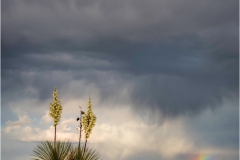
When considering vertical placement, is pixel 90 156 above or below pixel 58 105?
below

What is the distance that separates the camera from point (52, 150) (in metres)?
52.1

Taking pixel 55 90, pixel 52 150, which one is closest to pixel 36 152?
pixel 52 150

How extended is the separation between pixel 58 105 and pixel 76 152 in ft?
12.0

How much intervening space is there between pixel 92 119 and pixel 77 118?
1140 mm

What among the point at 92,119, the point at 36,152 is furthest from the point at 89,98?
the point at 36,152

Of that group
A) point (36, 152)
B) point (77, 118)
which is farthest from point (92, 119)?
point (36, 152)

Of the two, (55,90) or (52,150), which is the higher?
(55,90)

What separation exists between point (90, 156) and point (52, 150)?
2.78 meters

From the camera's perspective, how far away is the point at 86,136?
52250 millimetres

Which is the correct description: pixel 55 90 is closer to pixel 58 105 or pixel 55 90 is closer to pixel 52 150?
pixel 58 105

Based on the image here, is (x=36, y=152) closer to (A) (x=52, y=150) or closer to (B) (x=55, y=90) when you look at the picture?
(A) (x=52, y=150)

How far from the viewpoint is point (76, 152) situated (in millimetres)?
52688

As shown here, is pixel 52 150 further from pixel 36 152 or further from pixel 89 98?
pixel 89 98

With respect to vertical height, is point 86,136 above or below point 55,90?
below
